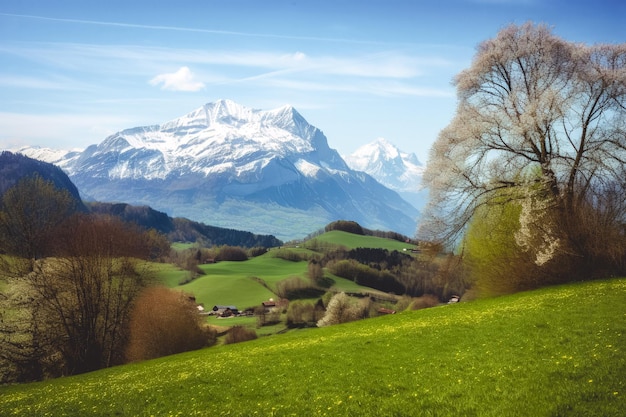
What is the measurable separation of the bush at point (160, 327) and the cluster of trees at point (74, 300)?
1.45ft

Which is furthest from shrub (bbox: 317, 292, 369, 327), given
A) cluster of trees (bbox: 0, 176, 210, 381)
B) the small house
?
the small house

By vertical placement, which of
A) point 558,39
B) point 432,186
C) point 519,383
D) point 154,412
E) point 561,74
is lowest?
point 154,412

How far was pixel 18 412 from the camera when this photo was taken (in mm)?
19828

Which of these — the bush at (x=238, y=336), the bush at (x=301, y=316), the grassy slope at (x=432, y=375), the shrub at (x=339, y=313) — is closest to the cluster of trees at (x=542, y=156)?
the grassy slope at (x=432, y=375)

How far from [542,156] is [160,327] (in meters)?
46.7

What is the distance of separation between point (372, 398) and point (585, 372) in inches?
241

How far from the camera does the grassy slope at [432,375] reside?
492 inches

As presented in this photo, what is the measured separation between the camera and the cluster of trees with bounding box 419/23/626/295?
28.5 m

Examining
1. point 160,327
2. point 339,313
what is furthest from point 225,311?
point 160,327

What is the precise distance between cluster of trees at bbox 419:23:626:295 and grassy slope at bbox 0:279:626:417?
4730 mm

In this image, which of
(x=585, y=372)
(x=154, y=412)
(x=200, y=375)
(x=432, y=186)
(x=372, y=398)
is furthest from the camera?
(x=432, y=186)

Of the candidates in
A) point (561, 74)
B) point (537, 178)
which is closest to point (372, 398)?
point (537, 178)

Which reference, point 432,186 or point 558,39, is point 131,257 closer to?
point 432,186

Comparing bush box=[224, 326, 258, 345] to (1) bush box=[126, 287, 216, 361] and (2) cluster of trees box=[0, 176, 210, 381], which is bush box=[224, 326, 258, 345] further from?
(2) cluster of trees box=[0, 176, 210, 381]
